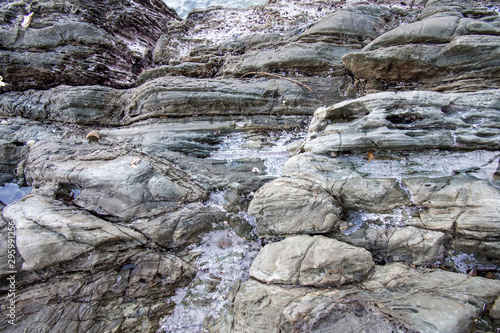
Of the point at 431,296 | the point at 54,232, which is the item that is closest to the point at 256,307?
the point at 431,296

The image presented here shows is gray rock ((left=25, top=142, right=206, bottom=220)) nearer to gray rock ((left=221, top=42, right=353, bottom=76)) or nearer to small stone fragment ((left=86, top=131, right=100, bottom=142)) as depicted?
small stone fragment ((left=86, top=131, right=100, bottom=142))

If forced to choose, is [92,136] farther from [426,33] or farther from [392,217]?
[426,33]

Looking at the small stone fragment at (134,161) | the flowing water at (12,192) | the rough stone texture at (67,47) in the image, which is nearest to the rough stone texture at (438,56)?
the small stone fragment at (134,161)

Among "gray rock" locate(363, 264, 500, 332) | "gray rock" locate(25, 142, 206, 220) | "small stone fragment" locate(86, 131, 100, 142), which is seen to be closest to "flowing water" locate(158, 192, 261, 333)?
"gray rock" locate(25, 142, 206, 220)

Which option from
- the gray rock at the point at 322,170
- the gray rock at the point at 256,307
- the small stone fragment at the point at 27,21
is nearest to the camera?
the gray rock at the point at 256,307

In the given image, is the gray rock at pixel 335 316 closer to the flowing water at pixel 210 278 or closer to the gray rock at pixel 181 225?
the flowing water at pixel 210 278

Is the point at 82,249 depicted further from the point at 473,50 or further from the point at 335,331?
the point at 473,50

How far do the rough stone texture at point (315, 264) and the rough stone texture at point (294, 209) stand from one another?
0.27m

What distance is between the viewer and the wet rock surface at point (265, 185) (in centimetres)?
325

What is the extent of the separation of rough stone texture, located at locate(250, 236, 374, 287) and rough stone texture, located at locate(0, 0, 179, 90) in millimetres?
6962

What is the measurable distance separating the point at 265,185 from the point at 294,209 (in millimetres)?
762

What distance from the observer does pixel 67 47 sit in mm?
6965

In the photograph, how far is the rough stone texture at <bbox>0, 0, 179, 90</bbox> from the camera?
6766 mm

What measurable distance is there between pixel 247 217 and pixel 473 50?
585 centimetres
